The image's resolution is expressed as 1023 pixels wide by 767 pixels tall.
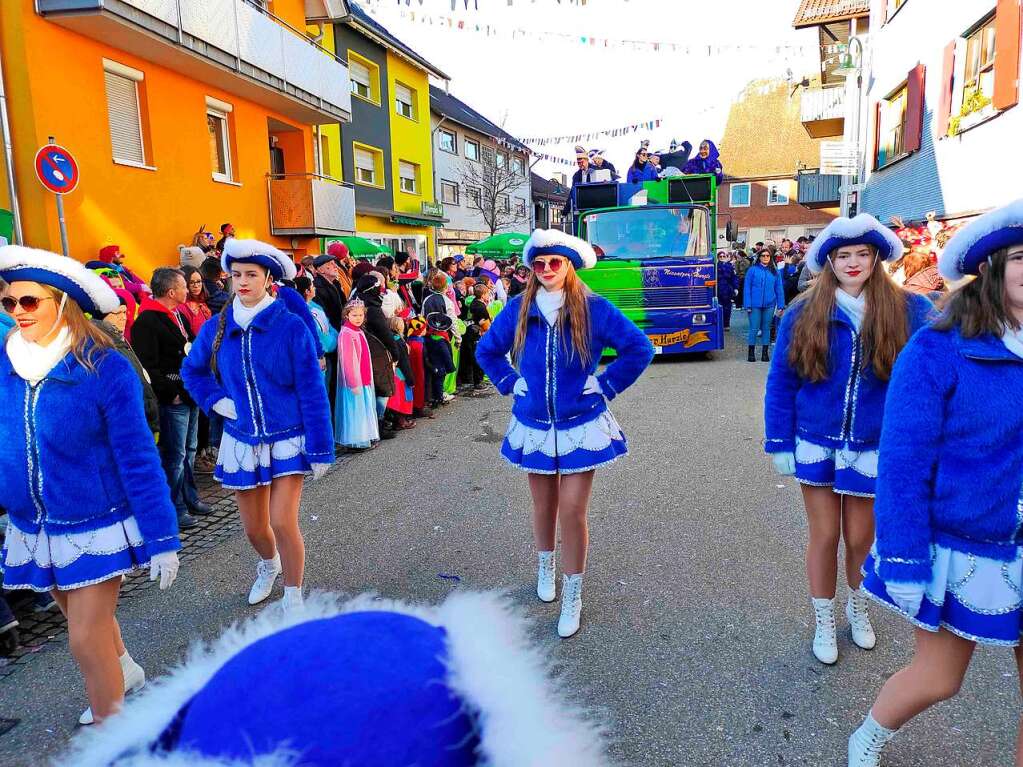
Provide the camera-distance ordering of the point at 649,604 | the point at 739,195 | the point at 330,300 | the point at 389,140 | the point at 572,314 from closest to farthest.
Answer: the point at 572,314
the point at 649,604
the point at 330,300
the point at 389,140
the point at 739,195

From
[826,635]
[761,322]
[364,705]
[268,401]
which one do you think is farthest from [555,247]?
[761,322]

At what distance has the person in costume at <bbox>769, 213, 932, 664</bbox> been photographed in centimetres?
296

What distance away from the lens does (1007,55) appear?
9867mm

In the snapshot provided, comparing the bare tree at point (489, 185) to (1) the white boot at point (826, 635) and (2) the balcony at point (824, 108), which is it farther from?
(1) the white boot at point (826, 635)

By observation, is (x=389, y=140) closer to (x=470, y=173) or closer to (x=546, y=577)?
(x=470, y=173)

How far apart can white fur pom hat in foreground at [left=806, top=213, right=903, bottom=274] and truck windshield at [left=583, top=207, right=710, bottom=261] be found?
9.46m

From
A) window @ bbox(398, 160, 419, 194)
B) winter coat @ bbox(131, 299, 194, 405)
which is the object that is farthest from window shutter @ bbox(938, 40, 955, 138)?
window @ bbox(398, 160, 419, 194)

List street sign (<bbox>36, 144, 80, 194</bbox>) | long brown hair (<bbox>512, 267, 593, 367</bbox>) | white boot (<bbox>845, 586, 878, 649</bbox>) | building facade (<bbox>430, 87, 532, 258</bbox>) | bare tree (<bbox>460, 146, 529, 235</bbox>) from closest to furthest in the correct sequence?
white boot (<bbox>845, 586, 878, 649</bbox>)
long brown hair (<bbox>512, 267, 593, 367</bbox>)
street sign (<bbox>36, 144, 80, 194</bbox>)
building facade (<bbox>430, 87, 532, 258</bbox>)
bare tree (<bbox>460, 146, 529, 235</bbox>)

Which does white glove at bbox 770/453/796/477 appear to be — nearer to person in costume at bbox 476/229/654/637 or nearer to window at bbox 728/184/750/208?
person in costume at bbox 476/229/654/637

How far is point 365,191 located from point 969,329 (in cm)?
2319

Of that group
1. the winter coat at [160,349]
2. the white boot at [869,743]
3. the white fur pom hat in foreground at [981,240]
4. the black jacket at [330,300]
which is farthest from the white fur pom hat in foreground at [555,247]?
the black jacket at [330,300]

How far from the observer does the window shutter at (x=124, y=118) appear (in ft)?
36.6

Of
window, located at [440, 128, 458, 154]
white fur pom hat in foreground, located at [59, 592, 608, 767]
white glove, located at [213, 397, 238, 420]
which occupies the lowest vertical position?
white glove, located at [213, 397, 238, 420]

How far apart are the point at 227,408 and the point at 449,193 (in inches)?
1160
